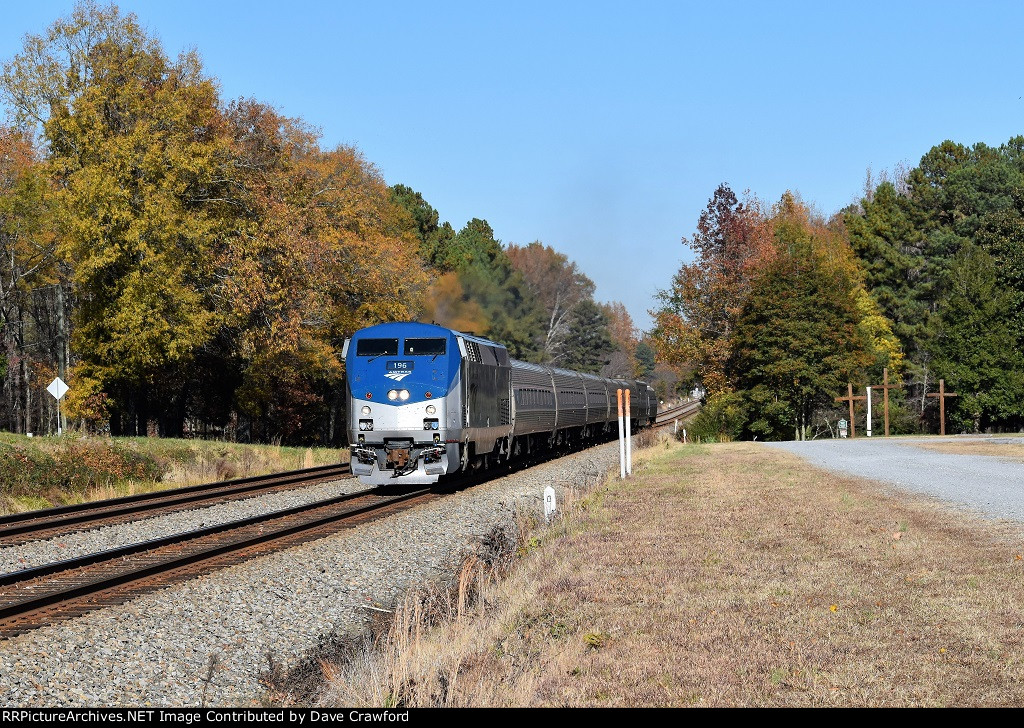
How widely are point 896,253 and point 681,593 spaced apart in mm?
72149

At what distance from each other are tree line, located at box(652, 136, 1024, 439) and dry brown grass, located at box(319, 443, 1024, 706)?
3955cm

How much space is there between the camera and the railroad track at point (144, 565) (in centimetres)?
1045

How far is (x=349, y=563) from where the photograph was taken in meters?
13.6

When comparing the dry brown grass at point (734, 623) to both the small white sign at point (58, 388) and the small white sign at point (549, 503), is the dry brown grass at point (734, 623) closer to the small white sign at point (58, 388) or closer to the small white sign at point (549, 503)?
the small white sign at point (549, 503)

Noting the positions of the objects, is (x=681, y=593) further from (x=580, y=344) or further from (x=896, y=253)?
(x=580, y=344)

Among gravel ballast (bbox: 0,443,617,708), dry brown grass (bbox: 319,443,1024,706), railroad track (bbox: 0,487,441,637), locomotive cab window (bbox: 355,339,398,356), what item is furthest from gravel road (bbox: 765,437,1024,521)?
locomotive cab window (bbox: 355,339,398,356)

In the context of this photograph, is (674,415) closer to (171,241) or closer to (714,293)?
(714,293)

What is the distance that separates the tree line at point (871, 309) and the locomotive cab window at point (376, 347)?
33332 mm

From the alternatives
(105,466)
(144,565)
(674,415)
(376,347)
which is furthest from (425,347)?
(674,415)

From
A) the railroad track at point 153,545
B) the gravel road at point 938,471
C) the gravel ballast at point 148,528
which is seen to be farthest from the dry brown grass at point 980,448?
the gravel ballast at point 148,528

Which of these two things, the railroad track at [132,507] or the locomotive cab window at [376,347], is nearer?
the railroad track at [132,507]

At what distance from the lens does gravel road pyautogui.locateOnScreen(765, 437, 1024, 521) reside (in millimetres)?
16500

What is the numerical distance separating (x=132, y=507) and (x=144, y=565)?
6978mm

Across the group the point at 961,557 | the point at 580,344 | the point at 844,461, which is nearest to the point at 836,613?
the point at 961,557
